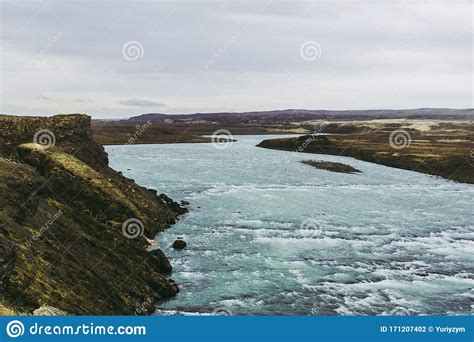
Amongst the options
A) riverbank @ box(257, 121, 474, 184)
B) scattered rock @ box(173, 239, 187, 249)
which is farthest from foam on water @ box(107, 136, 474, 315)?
riverbank @ box(257, 121, 474, 184)

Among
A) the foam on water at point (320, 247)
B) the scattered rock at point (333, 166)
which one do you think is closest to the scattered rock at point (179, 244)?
the foam on water at point (320, 247)

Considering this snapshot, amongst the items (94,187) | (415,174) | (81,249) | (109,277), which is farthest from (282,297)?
(415,174)

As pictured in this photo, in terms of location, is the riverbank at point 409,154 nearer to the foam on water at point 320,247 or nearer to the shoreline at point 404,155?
the shoreline at point 404,155

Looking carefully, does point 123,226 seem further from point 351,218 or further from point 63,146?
point 351,218

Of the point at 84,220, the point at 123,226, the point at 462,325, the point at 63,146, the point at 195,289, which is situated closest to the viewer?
the point at 462,325

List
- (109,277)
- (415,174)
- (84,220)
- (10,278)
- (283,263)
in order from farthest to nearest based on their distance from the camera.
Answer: (415,174), (283,263), (84,220), (109,277), (10,278)

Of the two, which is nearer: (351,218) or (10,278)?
(10,278)

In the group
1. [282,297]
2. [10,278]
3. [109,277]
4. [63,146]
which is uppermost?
[63,146]
